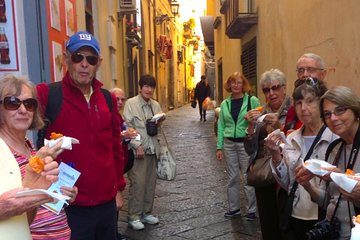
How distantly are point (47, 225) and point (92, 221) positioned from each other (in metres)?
0.54

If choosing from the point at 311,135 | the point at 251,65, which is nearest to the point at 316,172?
the point at 311,135

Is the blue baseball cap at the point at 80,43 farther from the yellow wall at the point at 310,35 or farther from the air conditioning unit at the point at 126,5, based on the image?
the air conditioning unit at the point at 126,5

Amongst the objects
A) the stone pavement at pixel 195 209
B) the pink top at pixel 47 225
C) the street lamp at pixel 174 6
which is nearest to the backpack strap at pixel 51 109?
the pink top at pixel 47 225

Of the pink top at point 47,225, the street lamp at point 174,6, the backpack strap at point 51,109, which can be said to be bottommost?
the pink top at point 47,225

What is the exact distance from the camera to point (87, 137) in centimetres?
251

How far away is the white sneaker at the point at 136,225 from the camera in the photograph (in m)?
4.74

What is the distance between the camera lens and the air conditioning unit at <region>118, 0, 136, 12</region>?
9.76 metres

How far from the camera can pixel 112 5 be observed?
9062 mm

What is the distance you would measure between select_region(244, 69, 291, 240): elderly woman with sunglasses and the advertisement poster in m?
2.12

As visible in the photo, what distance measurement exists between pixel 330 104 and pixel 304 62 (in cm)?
134

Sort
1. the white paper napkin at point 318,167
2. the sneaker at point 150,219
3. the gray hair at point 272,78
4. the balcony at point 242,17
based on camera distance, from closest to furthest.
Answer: the white paper napkin at point 318,167 < the gray hair at point 272,78 < the sneaker at point 150,219 < the balcony at point 242,17

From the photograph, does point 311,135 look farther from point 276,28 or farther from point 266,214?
point 276,28

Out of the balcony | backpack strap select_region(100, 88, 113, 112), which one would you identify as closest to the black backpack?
backpack strap select_region(100, 88, 113, 112)

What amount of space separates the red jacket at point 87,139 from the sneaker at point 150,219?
7.71 feet
